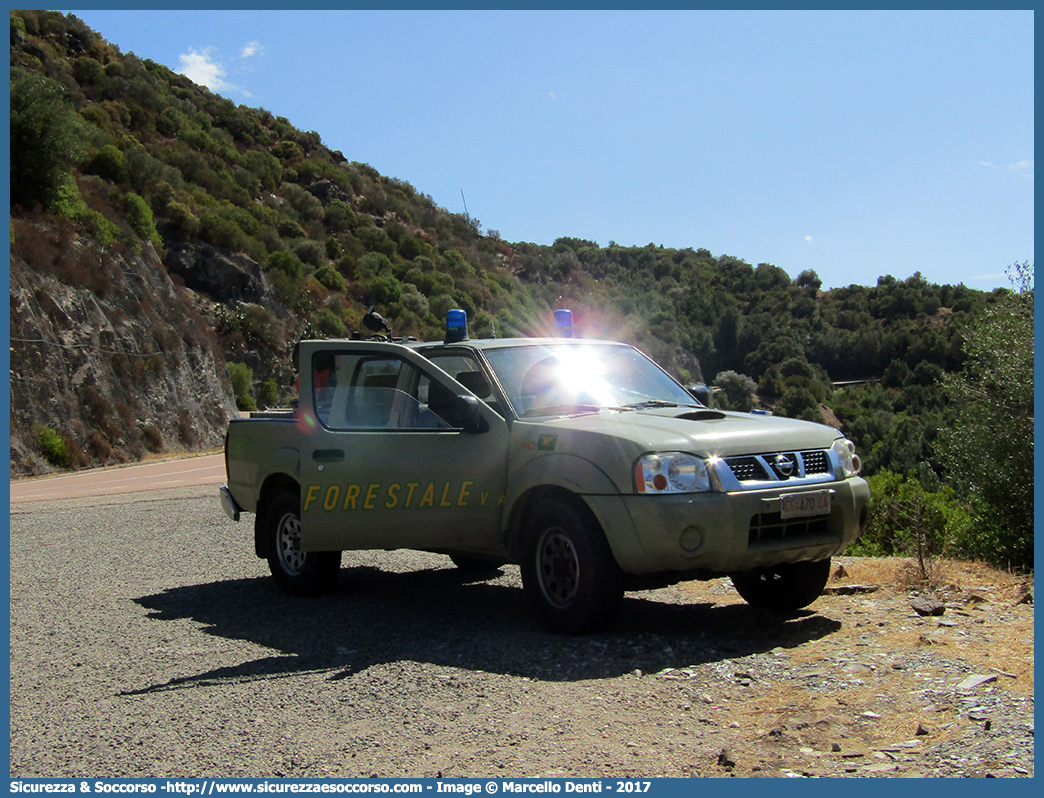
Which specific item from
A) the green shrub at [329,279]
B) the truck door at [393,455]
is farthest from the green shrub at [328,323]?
the truck door at [393,455]

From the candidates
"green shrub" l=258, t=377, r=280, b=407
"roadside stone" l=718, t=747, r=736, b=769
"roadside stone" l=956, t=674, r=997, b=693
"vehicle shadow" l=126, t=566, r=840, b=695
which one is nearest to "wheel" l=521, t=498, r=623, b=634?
"vehicle shadow" l=126, t=566, r=840, b=695

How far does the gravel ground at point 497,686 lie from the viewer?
417cm

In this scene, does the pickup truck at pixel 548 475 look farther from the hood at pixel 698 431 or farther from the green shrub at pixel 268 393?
the green shrub at pixel 268 393

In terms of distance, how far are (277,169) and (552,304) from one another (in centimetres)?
2139

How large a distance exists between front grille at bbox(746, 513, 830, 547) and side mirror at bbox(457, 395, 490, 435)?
186cm

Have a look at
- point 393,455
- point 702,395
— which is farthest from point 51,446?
point 702,395

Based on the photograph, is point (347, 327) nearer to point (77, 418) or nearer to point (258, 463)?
point (77, 418)

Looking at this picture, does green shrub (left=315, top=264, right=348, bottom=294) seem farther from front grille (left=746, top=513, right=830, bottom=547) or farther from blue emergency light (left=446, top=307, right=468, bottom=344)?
front grille (left=746, top=513, right=830, bottom=547)

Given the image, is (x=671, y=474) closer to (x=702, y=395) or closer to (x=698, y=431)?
(x=698, y=431)

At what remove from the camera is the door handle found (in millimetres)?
7109

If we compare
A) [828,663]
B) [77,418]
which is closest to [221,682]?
[828,663]

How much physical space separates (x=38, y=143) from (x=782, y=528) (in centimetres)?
3287

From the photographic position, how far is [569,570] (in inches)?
238

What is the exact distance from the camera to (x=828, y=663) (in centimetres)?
554
